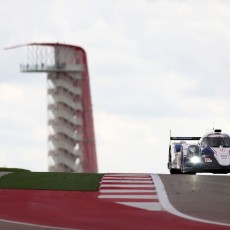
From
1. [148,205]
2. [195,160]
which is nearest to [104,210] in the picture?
[148,205]

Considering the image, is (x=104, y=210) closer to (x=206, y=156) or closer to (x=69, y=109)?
(x=206, y=156)

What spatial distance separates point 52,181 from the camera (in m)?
23.5

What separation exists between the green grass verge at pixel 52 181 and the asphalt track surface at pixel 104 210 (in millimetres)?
705

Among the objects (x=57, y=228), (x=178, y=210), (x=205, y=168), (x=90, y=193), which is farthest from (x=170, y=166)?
(x=57, y=228)

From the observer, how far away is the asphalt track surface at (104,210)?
16.2 meters

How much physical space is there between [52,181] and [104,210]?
5.28 m

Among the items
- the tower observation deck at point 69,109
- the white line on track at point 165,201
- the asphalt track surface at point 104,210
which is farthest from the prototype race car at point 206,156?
the tower observation deck at point 69,109

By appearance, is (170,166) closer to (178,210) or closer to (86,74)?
(178,210)

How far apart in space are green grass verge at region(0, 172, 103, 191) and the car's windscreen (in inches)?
233

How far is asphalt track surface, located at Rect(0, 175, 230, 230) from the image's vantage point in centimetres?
1625

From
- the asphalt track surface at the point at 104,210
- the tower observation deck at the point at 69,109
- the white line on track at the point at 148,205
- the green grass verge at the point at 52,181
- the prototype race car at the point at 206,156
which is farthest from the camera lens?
the tower observation deck at the point at 69,109

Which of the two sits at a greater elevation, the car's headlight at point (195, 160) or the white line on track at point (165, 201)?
the car's headlight at point (195, 160)

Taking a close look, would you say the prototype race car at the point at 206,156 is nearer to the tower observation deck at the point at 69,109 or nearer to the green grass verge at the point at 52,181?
the green grass verge at the point at 52,181

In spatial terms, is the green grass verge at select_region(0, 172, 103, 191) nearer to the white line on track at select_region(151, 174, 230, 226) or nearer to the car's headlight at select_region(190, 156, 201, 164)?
the white line on track at select_region(151, 174, 230, 226)
